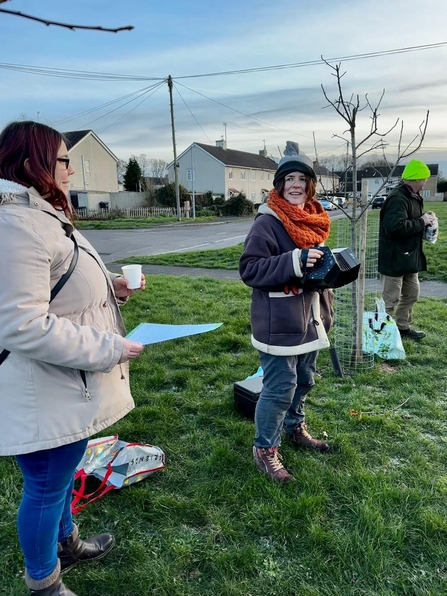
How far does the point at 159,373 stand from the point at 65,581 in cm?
225

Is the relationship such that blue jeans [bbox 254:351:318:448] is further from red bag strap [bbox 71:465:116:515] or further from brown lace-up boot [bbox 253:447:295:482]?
red bag strap [bbox 71:465:116:515]

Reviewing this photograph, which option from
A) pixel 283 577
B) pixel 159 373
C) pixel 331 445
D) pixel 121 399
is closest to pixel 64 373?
pixel 121 399

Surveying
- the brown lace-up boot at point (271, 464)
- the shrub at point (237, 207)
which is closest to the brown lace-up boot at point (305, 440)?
the brown lace-up boot at point (271, 464)

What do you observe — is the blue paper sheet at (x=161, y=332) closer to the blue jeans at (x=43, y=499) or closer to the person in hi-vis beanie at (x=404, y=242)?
the blue jeans at (x=43, y=499)

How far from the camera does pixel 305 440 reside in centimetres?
303

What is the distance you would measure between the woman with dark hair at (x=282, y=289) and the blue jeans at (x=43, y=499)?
1196 mm

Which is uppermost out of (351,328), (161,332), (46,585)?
(161,332)

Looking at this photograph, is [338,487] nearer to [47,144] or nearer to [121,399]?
[121,399]

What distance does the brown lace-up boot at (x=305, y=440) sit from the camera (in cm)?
299

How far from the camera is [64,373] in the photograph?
5.20ft

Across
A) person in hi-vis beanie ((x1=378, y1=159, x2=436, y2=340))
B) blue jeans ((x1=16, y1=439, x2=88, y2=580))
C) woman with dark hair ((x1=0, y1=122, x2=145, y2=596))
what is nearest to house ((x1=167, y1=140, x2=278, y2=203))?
person in hi-vis beanie ((x1=378, y1=159, x2=436, y2=340))

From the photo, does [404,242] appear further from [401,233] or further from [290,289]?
[290,289]

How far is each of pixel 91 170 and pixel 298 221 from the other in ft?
136

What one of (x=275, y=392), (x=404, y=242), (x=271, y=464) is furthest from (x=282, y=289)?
(x=404, y=242)
